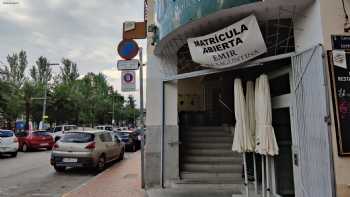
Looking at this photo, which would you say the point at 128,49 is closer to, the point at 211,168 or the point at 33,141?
the point at 211,168

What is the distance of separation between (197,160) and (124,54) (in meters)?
3.76

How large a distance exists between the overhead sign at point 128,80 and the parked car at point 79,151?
3.93 m

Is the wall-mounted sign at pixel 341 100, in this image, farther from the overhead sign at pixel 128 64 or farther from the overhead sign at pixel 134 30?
the overhead sign at pixel 134 30

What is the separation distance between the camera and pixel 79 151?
10117 millimetres

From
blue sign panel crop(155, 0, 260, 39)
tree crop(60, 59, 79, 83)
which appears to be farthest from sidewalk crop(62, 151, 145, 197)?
tree crop(60, 59, 79, 83)

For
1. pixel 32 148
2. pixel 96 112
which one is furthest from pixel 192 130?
pixel 96 112

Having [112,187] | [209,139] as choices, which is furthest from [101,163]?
[209,139]

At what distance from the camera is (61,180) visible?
350 inches

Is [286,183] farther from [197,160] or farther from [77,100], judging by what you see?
[77,100]

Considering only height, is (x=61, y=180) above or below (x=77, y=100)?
below

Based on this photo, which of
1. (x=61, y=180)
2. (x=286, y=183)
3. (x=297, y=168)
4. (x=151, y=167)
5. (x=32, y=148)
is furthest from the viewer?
(x=32, y=148)

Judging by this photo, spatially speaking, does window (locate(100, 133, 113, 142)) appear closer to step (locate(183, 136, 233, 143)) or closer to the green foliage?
step (locate(183, 136, 233, 143))

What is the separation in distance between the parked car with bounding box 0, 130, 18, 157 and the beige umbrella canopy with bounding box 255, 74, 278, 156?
1404 centimetres

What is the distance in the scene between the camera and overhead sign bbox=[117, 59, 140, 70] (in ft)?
24.7
